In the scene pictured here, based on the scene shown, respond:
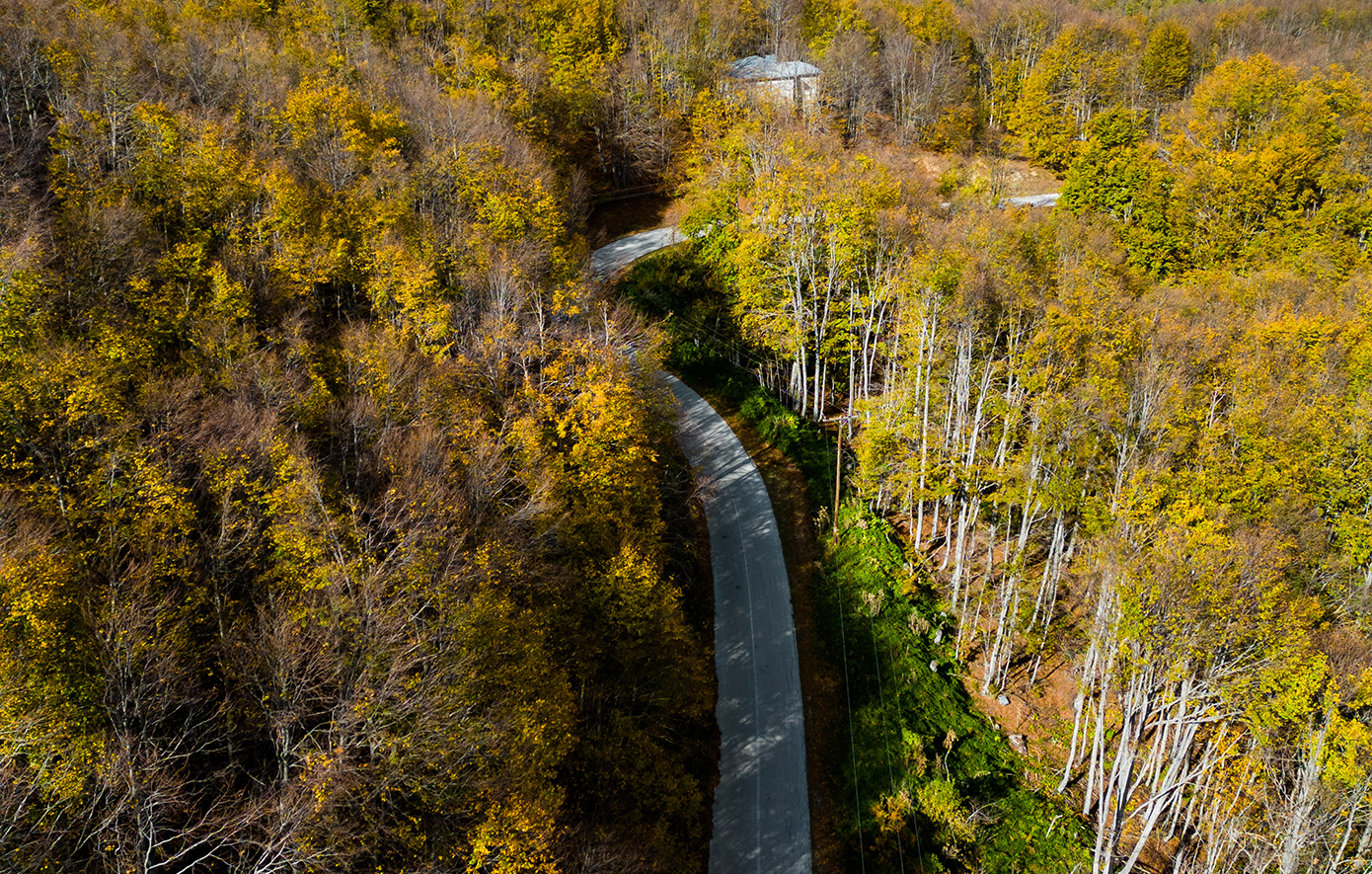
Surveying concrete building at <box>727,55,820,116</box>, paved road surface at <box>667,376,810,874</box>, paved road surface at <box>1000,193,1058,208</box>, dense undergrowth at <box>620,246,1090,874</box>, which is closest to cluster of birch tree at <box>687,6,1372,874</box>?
dense undergrowth at <box>620,246,1090,874</box>

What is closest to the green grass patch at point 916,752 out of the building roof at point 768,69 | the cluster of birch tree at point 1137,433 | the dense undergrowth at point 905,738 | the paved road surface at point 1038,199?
the dense undergrowth at point 905,738

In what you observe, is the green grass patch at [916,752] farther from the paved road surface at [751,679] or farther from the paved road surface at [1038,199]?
the paved road surface at [1038,199]

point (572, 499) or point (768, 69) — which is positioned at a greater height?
point (768, 69)

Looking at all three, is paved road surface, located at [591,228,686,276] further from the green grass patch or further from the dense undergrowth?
the green grass patch

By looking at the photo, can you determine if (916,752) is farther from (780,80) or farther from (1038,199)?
(780,80)

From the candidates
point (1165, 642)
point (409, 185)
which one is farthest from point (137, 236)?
point (1165, 642)

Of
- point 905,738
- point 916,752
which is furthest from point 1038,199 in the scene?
point 916,752
